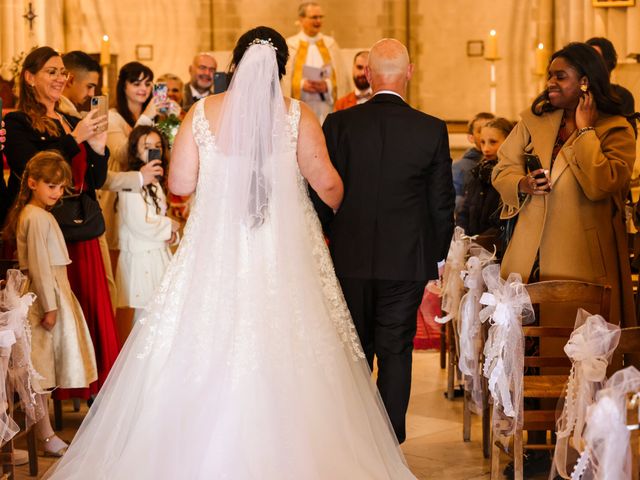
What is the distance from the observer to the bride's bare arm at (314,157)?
5.03 metres

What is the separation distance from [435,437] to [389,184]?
5.29 ft

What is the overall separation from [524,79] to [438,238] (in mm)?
9944

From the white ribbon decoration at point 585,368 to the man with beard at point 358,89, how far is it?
7.42 meters

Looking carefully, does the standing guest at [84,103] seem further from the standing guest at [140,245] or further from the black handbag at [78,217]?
the black handbag at [78,217]

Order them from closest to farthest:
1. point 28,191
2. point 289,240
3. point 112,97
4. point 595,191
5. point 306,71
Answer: point 289,240, point 595,191, point 28,191, point 306,71, point 112,97

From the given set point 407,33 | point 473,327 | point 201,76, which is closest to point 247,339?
point 473,327

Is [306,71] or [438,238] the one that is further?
[306,71]

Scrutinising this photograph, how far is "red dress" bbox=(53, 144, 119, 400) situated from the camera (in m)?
6.50

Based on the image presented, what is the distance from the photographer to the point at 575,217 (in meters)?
5.78

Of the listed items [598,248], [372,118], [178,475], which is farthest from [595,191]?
[178,475]

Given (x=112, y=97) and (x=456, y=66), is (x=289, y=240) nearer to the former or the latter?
(x=112, y=97)

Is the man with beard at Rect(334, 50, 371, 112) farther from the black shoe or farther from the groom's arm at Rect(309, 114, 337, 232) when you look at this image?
the black shoe

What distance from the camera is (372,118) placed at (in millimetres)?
5645

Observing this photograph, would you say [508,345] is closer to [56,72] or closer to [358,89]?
[56,72]
